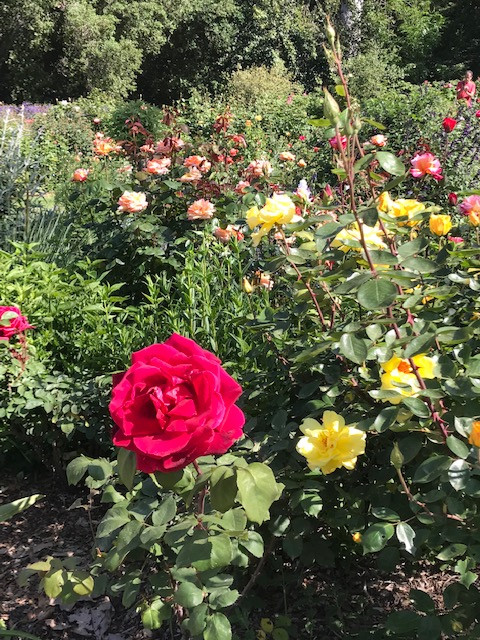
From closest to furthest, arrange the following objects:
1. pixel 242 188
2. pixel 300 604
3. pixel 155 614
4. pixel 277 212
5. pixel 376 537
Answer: pixel 376 537, pixel 155 614, pixel 277 212, pixel 300 604, pixel 242 188

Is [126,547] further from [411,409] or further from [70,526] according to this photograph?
[70,526]

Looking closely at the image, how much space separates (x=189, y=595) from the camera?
3.26 ft

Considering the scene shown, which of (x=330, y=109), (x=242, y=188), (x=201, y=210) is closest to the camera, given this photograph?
(x=330, y=109)

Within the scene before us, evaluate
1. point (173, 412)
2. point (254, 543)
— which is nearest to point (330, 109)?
point (173, 412)

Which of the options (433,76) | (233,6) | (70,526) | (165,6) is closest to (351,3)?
(433,76)

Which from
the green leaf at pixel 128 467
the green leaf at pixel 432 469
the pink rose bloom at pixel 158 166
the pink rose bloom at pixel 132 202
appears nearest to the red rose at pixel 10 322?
the pink rose bloom at pixel 132 202

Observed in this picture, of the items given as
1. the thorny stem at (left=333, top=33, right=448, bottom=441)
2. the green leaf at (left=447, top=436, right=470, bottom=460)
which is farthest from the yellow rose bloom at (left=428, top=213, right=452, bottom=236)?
the green leaf at (left=447, top=436, right=470, bottom=460)

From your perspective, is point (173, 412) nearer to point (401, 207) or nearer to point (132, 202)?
point (401, 207)

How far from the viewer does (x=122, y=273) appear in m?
3.09

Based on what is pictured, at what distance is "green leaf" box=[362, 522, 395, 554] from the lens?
1.05 meters

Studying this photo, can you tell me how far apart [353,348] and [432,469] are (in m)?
0.23

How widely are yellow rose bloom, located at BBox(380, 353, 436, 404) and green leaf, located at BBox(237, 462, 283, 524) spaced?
11.6 inches

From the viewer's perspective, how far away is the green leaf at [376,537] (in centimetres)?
105

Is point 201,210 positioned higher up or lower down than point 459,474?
lower down
